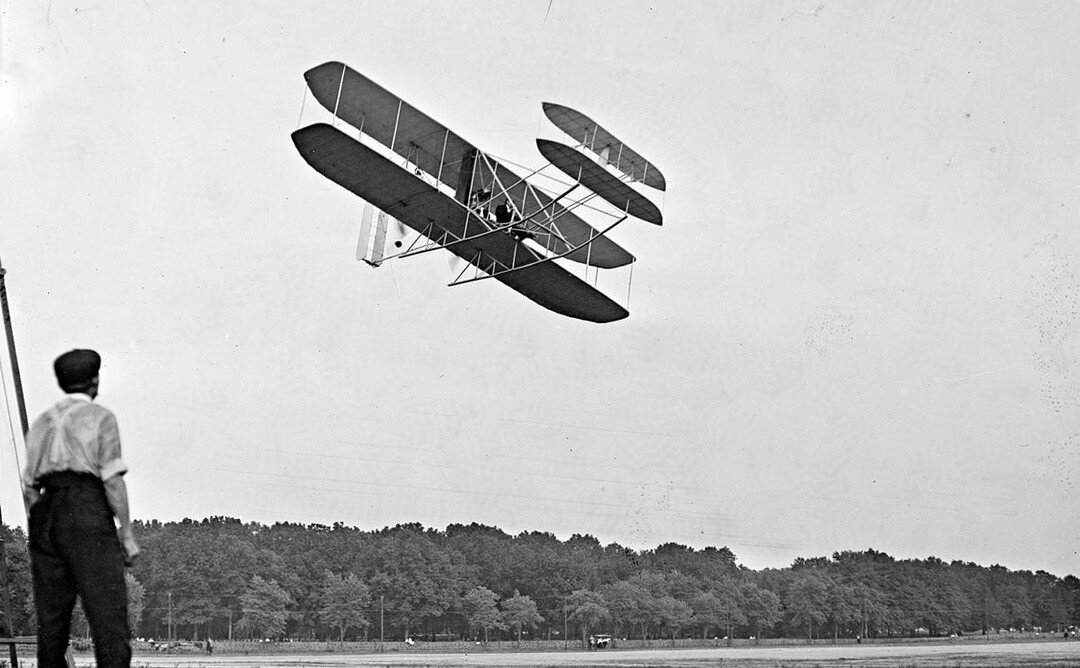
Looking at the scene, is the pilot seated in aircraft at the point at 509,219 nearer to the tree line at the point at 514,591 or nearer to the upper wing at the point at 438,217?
the upper wing at the point at 438,217

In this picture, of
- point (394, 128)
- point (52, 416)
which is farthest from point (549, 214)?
point (52, 416)

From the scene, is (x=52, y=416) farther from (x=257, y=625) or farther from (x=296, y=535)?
(x=296, y=535)

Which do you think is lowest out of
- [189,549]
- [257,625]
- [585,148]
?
Result: [257,625]

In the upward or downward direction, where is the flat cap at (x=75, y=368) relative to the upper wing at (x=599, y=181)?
downward

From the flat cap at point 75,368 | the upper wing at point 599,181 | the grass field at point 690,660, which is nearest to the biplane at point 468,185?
the upper wing at point 599,181

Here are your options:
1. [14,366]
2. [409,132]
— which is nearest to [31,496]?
[14,366]

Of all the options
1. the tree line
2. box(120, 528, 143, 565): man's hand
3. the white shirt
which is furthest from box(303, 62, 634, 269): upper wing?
the tree line
